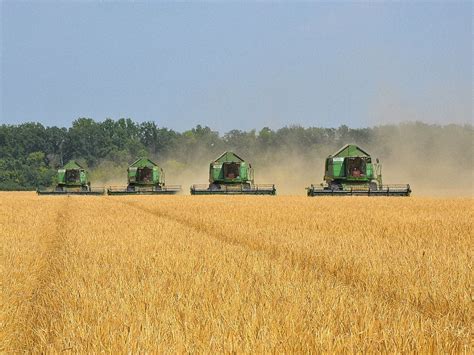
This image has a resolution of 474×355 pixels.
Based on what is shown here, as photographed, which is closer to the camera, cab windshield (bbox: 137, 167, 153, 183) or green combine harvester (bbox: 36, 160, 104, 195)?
cab windshield (bbox: 137, 167, 153, 183)

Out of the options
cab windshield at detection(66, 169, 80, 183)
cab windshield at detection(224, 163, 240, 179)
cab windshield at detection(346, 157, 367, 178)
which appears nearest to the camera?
cab windshield at detection(346, 157, 367, 178)

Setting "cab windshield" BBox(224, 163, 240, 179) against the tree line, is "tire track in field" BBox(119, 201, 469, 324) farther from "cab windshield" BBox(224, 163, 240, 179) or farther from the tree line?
the tree line

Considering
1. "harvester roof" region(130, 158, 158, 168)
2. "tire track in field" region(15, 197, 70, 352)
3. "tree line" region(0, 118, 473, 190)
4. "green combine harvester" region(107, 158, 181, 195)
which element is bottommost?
"tire track in field" region(15, 197, 70, 352)

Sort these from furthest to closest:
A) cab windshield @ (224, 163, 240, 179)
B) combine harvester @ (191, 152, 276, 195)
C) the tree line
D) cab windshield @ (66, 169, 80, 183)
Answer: the tree line, cab windshield @ (66, 169, 80, 183), cab windshield @ (224, 163, 240, 179), combine harvester @ (191, 152, 276, 195)

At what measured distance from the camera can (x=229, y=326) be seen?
3.90 metres

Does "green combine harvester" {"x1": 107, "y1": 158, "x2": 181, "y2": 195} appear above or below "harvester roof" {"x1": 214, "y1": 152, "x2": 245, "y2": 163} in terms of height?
below

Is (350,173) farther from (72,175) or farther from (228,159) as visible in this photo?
(72,175)

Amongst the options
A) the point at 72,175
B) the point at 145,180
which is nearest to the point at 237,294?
the point at 145,180

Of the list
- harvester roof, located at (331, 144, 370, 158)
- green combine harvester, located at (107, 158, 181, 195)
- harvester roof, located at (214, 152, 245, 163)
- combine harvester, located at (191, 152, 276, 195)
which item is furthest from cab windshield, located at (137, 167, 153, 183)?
harvester roof, located at (331, 144, 370, 158)

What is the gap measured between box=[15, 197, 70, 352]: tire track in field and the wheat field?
20mm

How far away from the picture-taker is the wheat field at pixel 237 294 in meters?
3.63

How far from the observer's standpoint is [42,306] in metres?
5.27

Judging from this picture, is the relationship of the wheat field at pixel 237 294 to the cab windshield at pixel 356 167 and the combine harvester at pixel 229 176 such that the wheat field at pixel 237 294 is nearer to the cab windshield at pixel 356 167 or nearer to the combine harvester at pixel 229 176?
the cab windshield at pixel 356 167

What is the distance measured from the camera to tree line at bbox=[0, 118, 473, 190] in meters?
106
